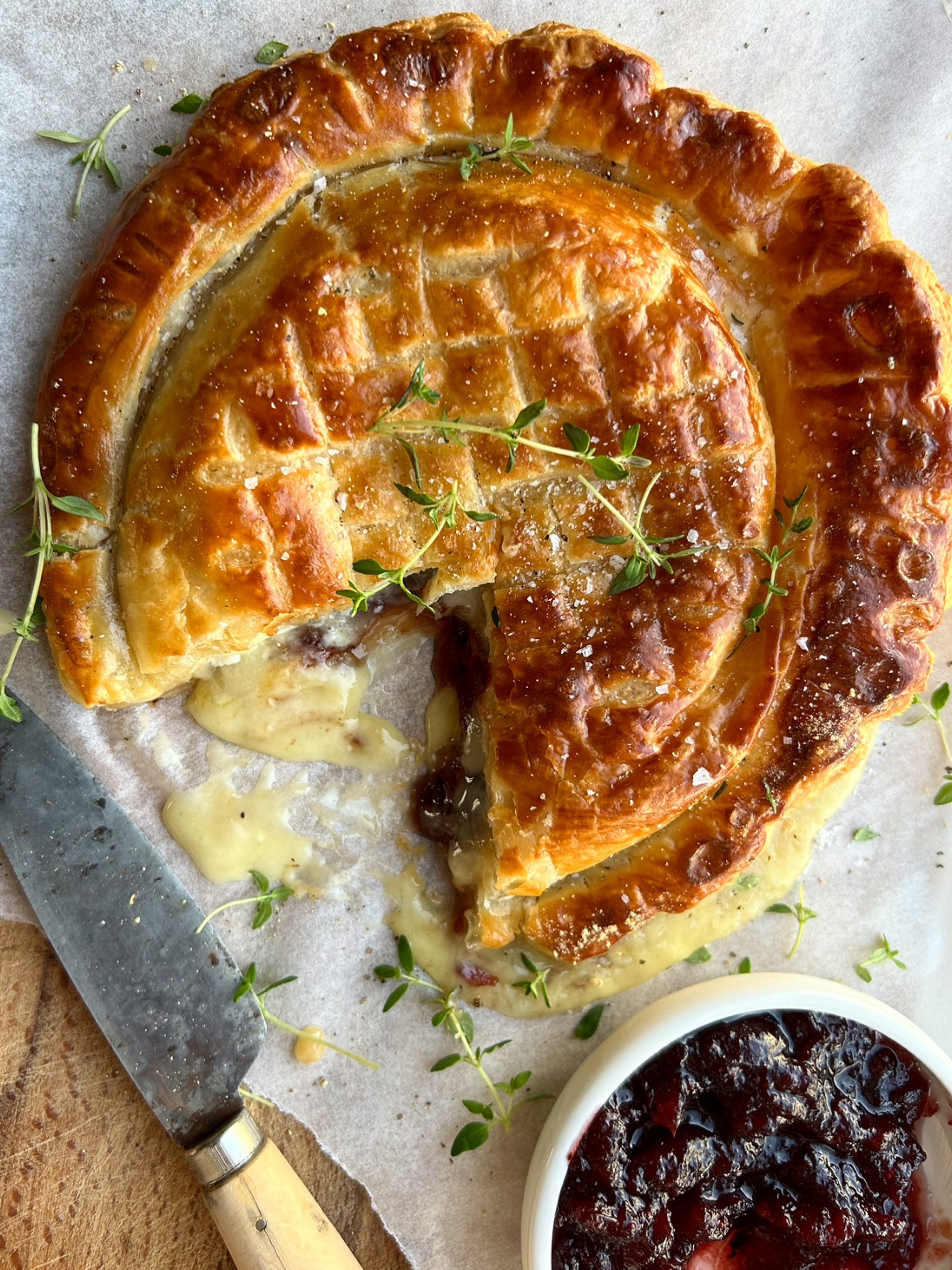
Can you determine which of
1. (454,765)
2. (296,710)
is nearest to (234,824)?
(296,710)

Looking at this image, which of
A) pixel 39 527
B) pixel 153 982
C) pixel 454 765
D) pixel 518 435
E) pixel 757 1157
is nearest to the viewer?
pixel 518 435

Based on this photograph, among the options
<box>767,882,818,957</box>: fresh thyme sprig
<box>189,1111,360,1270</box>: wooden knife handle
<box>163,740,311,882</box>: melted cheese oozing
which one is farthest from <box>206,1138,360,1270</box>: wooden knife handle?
<box>767,882,818,957</box>: fresh thyme sprig

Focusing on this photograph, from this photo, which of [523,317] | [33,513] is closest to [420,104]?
[523,317]

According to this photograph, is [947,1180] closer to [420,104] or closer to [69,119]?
[420,104]

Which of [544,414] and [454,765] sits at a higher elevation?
[544,414]

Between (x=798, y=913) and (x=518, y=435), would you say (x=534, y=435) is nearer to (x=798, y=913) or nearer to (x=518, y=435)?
(x=518, y=435)

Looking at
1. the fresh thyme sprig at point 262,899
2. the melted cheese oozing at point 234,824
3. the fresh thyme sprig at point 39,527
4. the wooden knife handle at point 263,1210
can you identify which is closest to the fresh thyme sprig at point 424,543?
the fresh thyme sprig at point 39,527

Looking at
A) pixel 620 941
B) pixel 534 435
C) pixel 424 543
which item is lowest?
pixel 620 941
